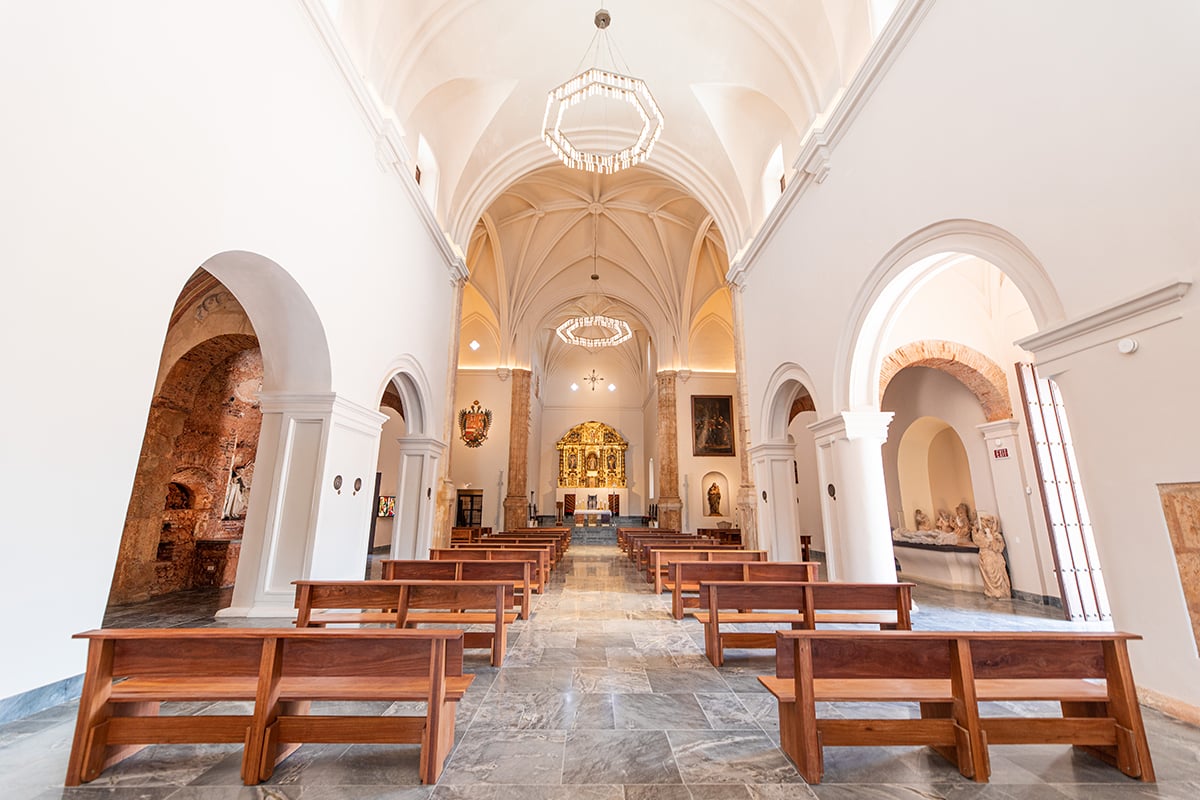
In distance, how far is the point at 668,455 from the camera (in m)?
17.4

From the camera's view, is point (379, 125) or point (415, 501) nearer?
point (379, 125)

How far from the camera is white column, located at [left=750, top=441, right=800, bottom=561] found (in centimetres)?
903

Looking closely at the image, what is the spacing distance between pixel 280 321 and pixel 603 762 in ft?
17.0

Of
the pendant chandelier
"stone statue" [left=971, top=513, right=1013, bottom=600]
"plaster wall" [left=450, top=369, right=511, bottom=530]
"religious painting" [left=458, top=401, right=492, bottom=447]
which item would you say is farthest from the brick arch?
"religious painting" [left=458, top=401, right=492, bottom=447]

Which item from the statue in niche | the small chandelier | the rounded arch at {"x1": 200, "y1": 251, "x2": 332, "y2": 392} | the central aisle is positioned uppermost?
the small chandelier

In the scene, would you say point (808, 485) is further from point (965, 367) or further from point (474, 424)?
point (474, 424)

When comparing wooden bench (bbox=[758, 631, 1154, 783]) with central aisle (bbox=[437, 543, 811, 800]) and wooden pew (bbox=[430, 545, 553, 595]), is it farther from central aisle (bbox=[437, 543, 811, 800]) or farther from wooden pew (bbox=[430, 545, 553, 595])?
wooden pew (bbox=[430, 545, 553, 595])

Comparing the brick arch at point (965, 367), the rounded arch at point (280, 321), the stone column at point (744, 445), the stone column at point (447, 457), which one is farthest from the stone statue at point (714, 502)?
the rounded arch at point (280, 321)

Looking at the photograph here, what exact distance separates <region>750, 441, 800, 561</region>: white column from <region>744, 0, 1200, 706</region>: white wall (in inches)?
197

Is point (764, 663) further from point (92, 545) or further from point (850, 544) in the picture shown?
point (92, 545)

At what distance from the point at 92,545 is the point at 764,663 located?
4.68m

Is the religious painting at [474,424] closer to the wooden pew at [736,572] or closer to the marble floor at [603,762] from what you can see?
the wooden pew at [736,572]

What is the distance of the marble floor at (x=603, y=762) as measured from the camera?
2.13 m

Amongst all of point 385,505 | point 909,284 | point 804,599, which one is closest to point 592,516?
point 385,505
